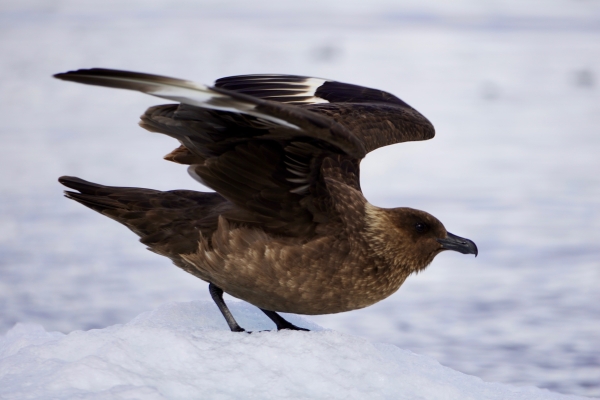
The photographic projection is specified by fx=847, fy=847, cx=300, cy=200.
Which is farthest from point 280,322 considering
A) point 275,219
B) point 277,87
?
point 277,87

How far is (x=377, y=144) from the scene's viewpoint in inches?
179

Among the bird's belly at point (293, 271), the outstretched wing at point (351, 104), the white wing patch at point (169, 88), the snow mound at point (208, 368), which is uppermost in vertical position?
the outstretched wing at point (351, 104)

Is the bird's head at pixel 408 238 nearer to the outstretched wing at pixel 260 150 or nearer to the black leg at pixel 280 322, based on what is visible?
the outstretched wing at pixel 260 150

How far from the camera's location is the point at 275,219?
374 cm

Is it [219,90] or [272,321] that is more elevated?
[219,90]

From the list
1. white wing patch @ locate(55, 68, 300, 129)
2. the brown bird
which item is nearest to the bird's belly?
the brown bird

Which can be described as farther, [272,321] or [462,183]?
[462,183]

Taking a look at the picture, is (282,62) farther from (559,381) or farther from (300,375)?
(300,375)

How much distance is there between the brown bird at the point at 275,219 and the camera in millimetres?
3529

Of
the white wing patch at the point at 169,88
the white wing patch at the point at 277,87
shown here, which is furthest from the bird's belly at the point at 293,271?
the white wing patch at the point at 277,87

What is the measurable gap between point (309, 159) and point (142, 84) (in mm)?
891

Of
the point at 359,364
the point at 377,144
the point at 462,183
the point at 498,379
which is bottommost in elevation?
the point at 359,364

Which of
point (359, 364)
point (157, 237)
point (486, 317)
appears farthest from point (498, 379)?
point (157, 237)

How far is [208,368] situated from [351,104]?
2.02 meters
